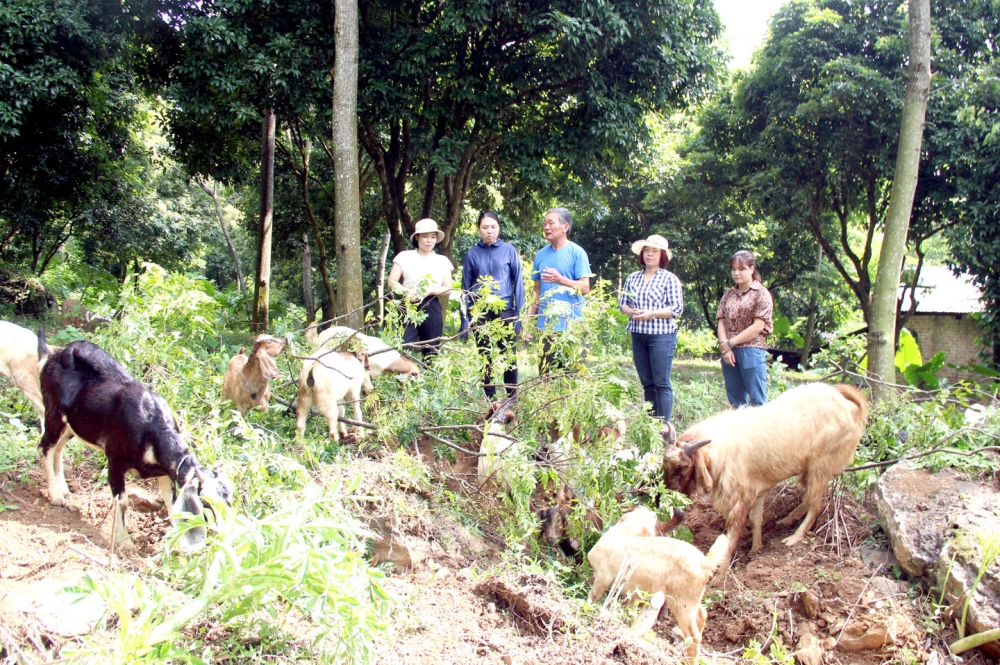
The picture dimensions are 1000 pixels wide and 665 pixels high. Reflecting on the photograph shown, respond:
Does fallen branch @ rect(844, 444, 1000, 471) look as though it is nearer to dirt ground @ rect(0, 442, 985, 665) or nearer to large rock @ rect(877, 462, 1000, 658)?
large rock @ rect(877, 462, 1000, 658)

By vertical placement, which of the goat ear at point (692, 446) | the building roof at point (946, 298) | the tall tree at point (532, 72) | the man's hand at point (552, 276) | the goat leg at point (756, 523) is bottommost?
the goat leg at point (756, 523)

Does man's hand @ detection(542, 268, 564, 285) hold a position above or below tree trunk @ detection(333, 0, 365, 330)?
below

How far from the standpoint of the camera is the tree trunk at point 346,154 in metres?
7.48

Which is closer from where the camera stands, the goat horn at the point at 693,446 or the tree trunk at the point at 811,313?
the goat horn at the point at 693,446

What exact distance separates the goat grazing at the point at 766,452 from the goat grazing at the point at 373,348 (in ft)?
7.79

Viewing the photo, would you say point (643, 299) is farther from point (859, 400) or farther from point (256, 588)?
point (256, 588)

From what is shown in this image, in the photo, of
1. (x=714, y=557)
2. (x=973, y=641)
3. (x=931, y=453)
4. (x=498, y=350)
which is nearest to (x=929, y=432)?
(x=931, y=453)

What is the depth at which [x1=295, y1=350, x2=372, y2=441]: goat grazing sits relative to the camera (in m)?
4.96

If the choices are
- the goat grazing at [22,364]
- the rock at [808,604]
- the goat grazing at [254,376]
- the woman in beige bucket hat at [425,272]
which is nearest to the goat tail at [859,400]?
the rock at [808,604]

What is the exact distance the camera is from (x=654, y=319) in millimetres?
6211

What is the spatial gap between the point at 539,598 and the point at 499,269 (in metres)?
3.59

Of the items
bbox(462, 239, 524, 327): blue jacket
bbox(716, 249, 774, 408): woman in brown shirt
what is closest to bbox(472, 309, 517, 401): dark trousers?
bbox(462, 239, 524, 327): blue jacket

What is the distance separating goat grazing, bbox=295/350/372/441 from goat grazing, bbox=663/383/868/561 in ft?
7.87

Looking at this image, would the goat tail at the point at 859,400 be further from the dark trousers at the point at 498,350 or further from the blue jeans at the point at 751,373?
the dark trousers at the point at 498,350
